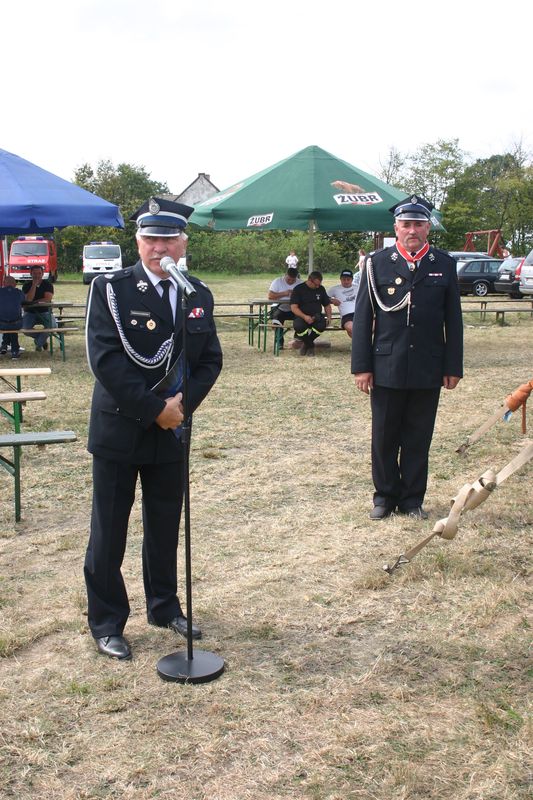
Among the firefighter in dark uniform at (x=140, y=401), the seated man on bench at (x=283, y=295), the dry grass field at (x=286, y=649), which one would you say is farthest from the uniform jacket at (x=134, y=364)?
the seated man on bench at (x=283, y=295)

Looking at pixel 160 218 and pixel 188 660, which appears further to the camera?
pixel 188 660

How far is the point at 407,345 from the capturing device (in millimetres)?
5266

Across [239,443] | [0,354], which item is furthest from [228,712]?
[0,354]

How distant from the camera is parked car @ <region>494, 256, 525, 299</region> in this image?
88.8 feet

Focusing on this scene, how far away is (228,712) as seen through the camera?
3199 mm

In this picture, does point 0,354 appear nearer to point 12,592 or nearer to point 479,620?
point 12,592

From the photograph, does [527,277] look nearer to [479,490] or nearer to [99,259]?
[99,259]

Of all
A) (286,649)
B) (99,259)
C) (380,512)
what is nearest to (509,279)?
(99,259)

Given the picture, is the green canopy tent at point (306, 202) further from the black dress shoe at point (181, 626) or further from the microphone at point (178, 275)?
the microphone at point (178, 275)

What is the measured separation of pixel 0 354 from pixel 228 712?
10948 millimetres

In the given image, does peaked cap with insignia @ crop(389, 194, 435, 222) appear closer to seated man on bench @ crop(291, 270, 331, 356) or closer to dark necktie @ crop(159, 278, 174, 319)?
dark necktie @ crop(159, 278, 174, 319)

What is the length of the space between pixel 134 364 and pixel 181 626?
4.01 ft

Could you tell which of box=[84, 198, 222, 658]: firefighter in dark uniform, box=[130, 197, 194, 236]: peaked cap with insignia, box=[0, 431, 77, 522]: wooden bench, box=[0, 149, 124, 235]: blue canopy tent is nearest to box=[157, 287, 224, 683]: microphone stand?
box=[84, 198, 222, 658]: firefighter in dark uniform

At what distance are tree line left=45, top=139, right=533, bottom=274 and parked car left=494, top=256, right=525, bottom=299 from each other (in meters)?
15.7
